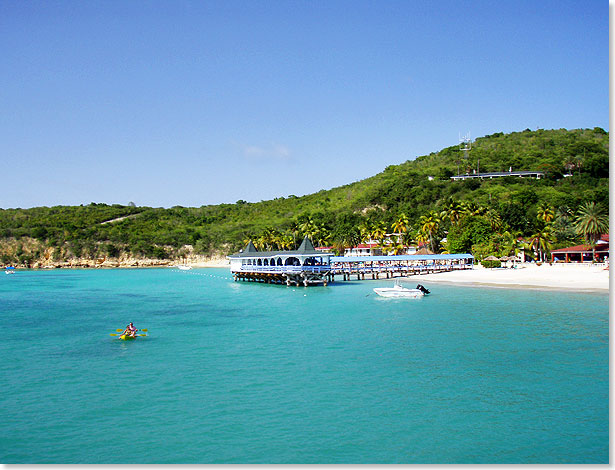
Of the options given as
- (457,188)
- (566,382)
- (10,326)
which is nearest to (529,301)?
(566,382)

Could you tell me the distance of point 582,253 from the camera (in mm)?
69500

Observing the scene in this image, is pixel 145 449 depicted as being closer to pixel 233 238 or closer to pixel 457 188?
pixel 457 188

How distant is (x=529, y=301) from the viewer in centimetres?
3888

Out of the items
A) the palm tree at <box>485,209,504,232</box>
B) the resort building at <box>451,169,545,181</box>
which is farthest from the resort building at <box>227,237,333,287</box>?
the resort building at <box>451,169,545,181</box>

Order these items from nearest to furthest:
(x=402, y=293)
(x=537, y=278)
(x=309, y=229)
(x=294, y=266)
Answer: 1. (x=402, y=293)
2. (x=537, y=278)
3. (x=294, y=266)
4. (x=309, y=229)

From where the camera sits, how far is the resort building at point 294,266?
58.2 meters

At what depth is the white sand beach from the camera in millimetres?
46247

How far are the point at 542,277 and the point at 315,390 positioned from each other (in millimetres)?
42053

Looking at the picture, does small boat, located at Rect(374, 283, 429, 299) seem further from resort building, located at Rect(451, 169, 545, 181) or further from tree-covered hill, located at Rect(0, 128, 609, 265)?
resort building, located at Rect(451, 169, 545, 181)

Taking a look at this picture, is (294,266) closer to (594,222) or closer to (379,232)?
(379,232)

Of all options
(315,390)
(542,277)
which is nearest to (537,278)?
(542,277)

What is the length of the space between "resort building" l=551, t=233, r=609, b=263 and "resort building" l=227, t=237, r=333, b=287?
32.9 meters

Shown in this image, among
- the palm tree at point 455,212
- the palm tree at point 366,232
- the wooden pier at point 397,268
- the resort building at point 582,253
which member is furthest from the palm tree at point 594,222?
the palm tree at point 366,232

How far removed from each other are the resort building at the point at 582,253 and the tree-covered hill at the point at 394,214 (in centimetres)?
189
